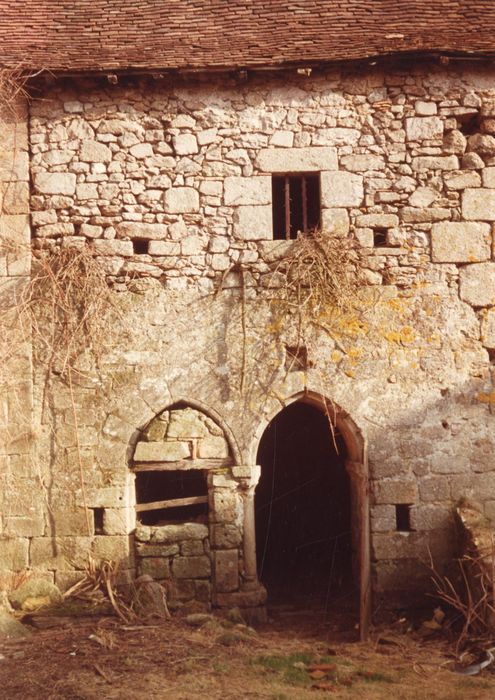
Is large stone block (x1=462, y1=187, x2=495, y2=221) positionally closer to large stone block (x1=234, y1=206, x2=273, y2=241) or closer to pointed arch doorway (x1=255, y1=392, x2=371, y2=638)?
large stone block (x1=234, y1=206, x2=273, y2=241)

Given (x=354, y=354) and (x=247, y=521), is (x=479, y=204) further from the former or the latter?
(x=247, y=521)

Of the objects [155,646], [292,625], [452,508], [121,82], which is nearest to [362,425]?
[452,508]

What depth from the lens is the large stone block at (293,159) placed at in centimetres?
700

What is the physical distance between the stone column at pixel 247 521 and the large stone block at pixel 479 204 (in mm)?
3406

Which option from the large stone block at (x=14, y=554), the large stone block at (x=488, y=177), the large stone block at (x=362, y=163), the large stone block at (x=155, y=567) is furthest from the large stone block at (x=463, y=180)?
the large stone block at (x=14, y=554)

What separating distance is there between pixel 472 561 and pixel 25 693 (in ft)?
12.6

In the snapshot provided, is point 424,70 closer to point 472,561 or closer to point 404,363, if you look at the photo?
point 404,363

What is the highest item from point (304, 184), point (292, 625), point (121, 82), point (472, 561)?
point (121, 82)

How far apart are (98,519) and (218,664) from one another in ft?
6.68

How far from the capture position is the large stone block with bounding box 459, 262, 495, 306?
6879mm

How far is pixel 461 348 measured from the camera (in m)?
6.88

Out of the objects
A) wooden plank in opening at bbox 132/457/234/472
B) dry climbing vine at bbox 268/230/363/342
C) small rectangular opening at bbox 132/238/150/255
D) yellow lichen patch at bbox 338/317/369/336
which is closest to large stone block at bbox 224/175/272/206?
dry climbing vine at bbox 268/230/363/342

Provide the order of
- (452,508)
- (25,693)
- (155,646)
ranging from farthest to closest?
(452,508), (155,646), (25,693)

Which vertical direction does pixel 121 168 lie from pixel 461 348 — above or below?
above
